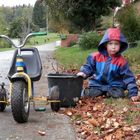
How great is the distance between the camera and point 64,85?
6609 millimetres

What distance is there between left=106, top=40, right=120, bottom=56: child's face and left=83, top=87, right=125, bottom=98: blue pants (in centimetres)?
53

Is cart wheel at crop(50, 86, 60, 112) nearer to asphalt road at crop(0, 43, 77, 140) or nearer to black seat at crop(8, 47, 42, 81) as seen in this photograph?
asphalt road at crop(0, 43, 77, 140)

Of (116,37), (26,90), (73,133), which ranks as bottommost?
(73,133)

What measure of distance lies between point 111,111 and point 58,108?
2.73 feet

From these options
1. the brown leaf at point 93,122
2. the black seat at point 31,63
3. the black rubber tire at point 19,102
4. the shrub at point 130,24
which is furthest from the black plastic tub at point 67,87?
the shrub at point 130,24

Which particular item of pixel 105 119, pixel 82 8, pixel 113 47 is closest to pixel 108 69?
pixel 113 47

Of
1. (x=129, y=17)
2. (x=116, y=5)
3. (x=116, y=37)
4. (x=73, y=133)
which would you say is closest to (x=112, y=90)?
(x=116, y=37)

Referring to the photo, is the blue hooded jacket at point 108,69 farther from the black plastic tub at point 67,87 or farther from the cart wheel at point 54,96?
the cart wheel at point 54,96

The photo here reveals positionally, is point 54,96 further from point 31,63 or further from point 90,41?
point 90,41

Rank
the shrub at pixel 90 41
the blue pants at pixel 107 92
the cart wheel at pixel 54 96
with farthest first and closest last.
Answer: the shrub at pixel 90 41
the blue pants at pixel 107 92
the cart wheel at pixel 54 96

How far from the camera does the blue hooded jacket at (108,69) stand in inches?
274

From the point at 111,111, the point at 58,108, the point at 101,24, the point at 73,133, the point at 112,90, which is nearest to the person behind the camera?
the point at 73,133

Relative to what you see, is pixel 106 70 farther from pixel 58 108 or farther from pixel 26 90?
pixel 26 90

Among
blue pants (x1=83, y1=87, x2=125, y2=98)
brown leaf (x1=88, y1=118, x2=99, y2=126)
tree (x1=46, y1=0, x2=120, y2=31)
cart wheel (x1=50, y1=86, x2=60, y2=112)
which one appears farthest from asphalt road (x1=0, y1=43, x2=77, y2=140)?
tree (x1=46, y1=0, x2=120, y2=31)
